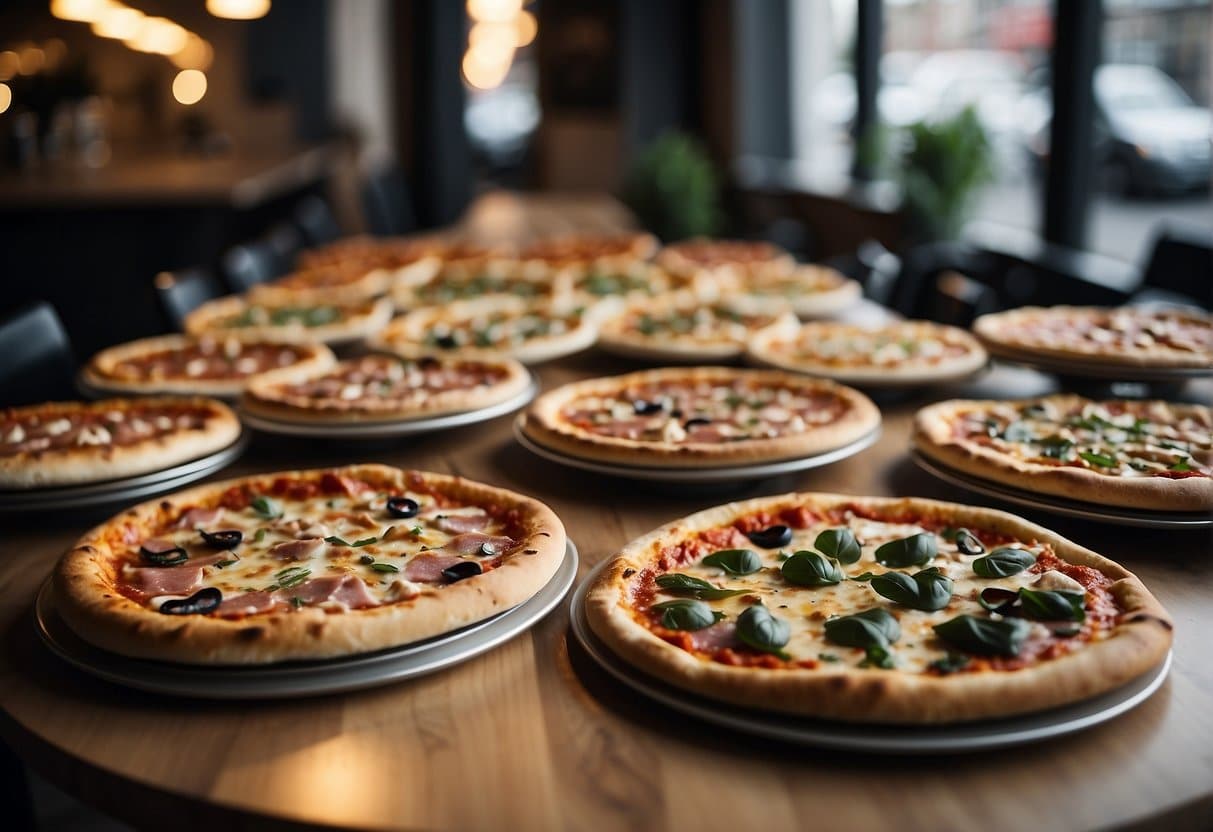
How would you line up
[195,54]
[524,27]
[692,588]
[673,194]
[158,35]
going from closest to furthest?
1. [692,588]
2. [673,194]
3. [158,35]
4. [195,54]
5. [524,27]

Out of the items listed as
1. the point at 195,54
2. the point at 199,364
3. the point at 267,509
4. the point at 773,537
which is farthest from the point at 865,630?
the point at 195,54

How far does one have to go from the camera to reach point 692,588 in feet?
5.38

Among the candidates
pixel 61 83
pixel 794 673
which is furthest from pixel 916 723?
pixel 61 83

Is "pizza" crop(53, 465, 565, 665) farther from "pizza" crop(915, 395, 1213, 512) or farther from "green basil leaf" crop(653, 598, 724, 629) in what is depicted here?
"pizza" crop(915, 395, 1213, 512)

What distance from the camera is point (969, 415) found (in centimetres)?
252

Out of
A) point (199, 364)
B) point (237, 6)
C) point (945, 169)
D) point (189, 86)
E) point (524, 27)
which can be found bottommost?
point (199, 364)

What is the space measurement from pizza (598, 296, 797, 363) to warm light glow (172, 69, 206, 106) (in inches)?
473

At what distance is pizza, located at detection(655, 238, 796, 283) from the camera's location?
4.93m

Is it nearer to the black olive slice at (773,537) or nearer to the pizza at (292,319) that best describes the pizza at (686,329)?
the pizza at (292,319)

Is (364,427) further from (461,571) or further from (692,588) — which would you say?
(692,588)

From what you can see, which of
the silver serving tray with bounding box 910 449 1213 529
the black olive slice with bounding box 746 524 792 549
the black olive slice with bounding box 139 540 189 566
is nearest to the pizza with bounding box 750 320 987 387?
the silver serving tray with bounding box 910 449 1213 529

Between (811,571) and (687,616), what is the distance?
0.25 meters

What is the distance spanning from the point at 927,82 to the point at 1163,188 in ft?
10.4

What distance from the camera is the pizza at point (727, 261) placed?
16.2 feet
